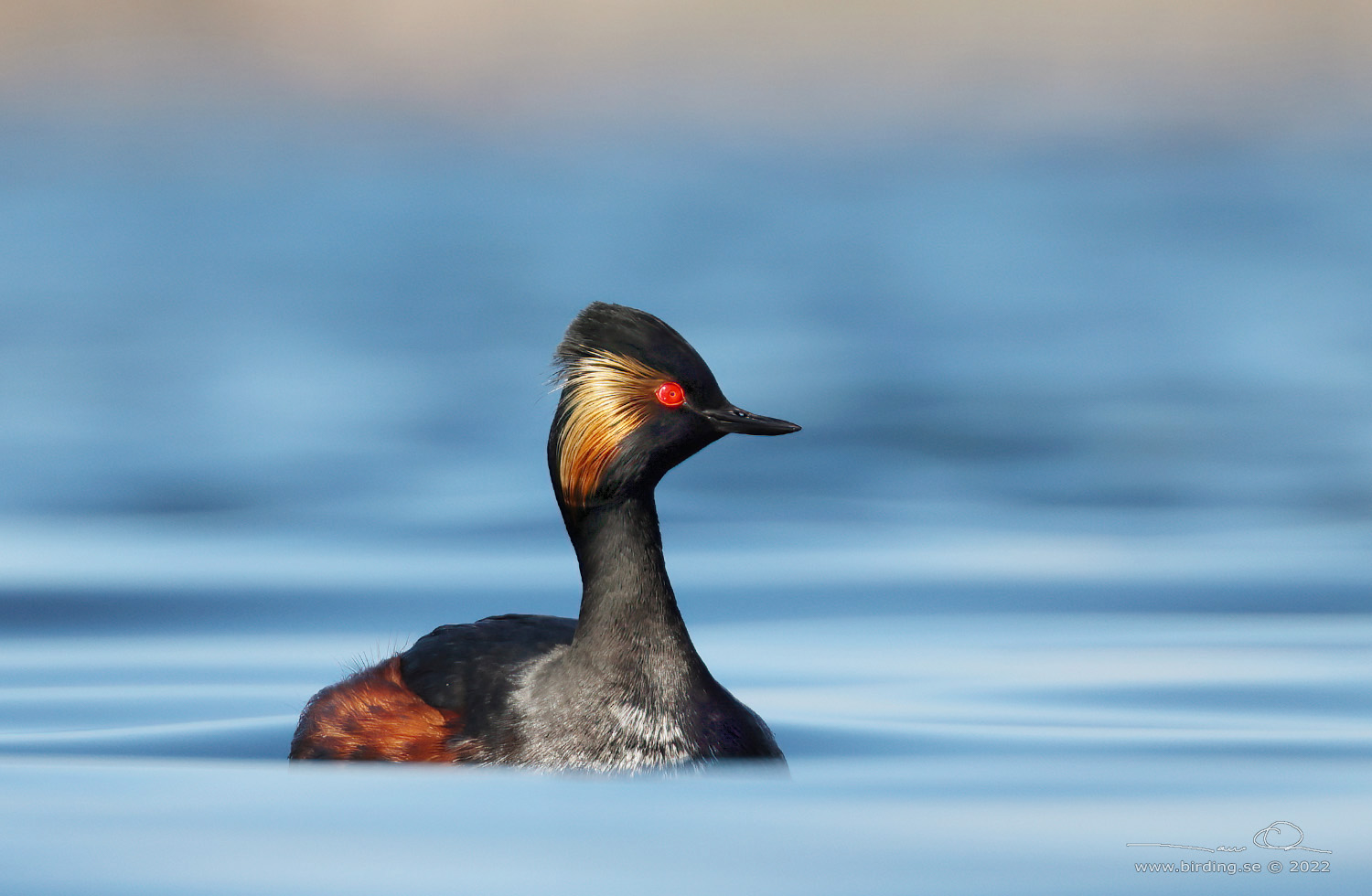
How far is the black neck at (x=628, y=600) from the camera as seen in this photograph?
1113 cm

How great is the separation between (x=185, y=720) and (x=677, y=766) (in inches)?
118

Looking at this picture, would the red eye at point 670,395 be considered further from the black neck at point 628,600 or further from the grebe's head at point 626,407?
the black neck at point 628,600

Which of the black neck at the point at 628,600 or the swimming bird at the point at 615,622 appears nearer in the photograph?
the swimming bird at the point at 615,622

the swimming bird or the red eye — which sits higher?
the red eye

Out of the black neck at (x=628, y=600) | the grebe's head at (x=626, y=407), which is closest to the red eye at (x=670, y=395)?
the grebe's head at (x=626, y=407)

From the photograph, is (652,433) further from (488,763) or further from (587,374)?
(488,763)

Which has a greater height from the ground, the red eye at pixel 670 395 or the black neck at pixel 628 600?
the red eye at pixel 670 395

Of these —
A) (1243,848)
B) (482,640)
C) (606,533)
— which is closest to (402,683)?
(482,640)

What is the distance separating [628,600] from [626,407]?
79cm

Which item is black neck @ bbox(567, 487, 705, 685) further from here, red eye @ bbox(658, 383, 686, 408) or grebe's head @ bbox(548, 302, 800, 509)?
red eye @ bbox(658, 383, 686, 408)

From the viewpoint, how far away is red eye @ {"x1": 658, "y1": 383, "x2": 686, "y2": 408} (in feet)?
36.3

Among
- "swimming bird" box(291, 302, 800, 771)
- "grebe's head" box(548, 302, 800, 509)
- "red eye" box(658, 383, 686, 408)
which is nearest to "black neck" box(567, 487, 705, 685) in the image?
"swimming bird" box(291, 302, 800, 771)

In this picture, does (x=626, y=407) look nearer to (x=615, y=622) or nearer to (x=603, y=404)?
(x=603, y=404)

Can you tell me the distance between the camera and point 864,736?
12.3 m
